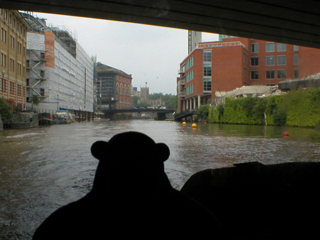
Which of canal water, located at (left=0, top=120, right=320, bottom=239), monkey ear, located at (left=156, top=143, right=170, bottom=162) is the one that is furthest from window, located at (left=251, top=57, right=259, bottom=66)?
monkey ear, located at (left=156, top=143, right=170, bottom=162)

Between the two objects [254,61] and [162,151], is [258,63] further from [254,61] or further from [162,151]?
[162,151]

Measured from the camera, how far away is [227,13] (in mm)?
4543

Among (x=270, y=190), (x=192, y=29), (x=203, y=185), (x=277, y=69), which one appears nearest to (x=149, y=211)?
(x=203, y=185)

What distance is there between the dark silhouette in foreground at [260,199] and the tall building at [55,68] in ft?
4.10

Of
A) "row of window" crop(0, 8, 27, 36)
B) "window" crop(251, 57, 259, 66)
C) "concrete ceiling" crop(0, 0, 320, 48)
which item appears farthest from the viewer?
"window" crop(251, 57, 259, 66)

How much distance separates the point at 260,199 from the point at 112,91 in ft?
4.94

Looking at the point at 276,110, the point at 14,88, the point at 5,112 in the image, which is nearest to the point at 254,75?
the point at 276,110

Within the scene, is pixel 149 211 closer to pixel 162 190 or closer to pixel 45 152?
pixel 162 190

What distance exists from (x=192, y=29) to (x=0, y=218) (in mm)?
3408


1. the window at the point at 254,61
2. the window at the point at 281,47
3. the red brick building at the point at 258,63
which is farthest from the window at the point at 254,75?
the window at the point at 281,47

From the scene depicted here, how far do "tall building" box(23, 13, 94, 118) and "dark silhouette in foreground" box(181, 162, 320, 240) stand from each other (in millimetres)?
1249

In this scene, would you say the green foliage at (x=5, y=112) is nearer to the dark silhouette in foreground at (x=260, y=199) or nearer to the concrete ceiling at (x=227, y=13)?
the concrete ceiling at (x=227, y=13)

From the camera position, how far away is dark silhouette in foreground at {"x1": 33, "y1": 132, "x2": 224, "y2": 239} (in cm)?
77

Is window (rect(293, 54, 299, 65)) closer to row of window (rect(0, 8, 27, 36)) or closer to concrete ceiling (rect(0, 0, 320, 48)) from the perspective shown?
concrete ceiling (rect(0, 0, 320, 48))
